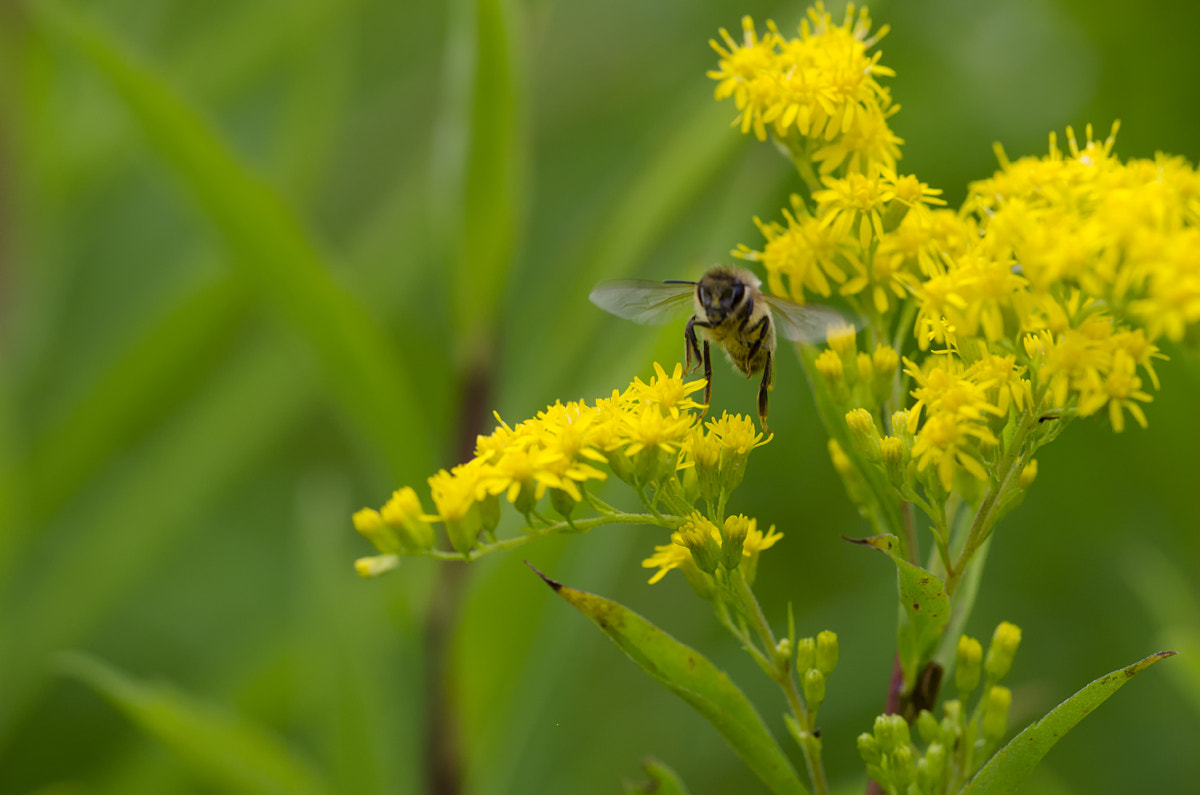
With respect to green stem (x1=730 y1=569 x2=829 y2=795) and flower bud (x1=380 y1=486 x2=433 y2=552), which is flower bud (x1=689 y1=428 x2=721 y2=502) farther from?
flower bud (x1=380 y1=486 x2=433 y2=552)

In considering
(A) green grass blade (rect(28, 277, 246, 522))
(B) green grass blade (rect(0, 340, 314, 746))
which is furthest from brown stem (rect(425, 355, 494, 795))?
(B) green grass blade (rect(0, 340, 314, 746))

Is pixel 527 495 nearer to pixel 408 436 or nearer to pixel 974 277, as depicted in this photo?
pixel 974 277

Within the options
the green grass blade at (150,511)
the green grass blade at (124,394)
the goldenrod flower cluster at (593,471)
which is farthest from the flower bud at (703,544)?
the green grass blade at (150,511)

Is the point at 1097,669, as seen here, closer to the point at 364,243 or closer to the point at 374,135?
the point at 364,243

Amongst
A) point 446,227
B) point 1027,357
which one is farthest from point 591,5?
point 1027,357

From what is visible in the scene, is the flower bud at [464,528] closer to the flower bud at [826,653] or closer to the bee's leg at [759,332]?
the flower bud at [826,653]

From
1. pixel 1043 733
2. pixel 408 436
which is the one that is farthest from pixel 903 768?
pixel 408 436

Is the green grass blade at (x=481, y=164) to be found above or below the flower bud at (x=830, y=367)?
above
